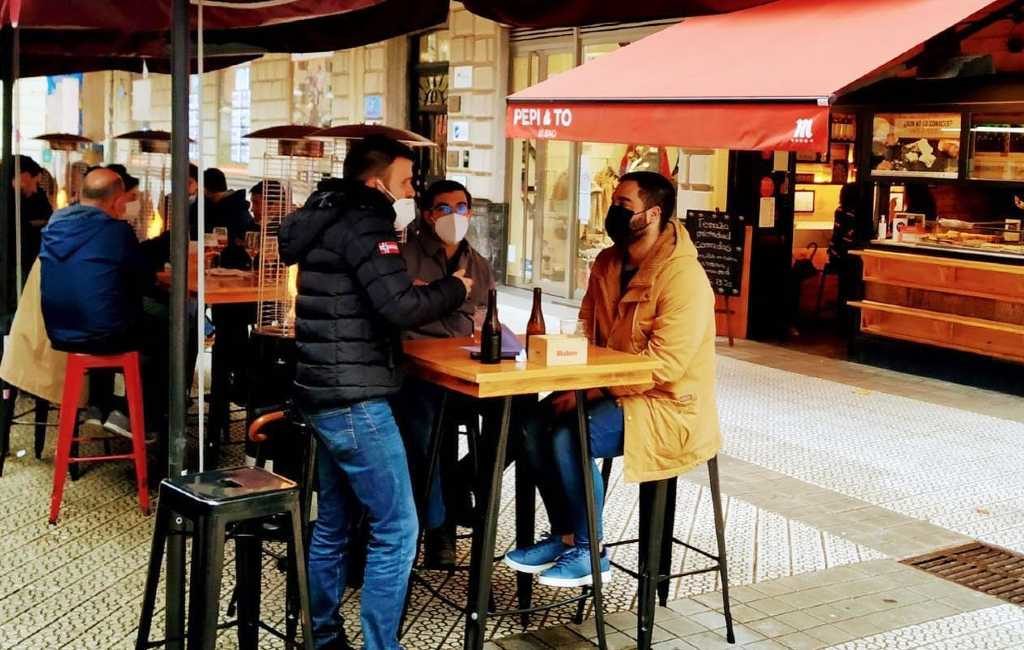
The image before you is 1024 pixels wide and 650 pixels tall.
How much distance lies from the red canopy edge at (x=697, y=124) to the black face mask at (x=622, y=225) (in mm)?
1022

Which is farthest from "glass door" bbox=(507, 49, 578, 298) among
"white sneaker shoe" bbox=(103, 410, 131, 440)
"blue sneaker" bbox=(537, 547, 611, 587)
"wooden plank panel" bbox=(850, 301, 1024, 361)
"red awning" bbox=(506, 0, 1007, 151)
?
"blue sneaker" bbox=(537, 547, 611, 587)

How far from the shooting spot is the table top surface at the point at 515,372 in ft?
12.8

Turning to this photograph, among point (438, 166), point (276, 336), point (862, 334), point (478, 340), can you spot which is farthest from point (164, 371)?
point (438, 166)

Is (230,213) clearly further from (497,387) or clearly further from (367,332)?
(497,387)

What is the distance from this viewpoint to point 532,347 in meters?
4.08

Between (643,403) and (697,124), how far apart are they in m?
1.88

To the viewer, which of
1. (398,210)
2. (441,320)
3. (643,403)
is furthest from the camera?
(441,320)

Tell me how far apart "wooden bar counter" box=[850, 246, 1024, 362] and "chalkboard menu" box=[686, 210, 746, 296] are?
1219mm

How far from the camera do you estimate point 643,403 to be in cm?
437

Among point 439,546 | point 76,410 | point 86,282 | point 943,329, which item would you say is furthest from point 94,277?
point 943,329

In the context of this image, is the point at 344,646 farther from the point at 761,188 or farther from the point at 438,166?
the point at 438,166

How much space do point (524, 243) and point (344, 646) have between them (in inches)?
430

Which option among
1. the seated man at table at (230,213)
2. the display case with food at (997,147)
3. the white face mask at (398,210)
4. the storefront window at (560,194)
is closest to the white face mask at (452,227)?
the white face mask at (398,210)

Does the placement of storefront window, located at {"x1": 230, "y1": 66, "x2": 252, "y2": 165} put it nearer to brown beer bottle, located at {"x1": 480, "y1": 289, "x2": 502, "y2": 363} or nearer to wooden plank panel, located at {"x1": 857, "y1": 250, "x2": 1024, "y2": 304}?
wooden plank panel, located at {"x1": 857, "y1": 250, "x2": 1024, "y2": 304}
